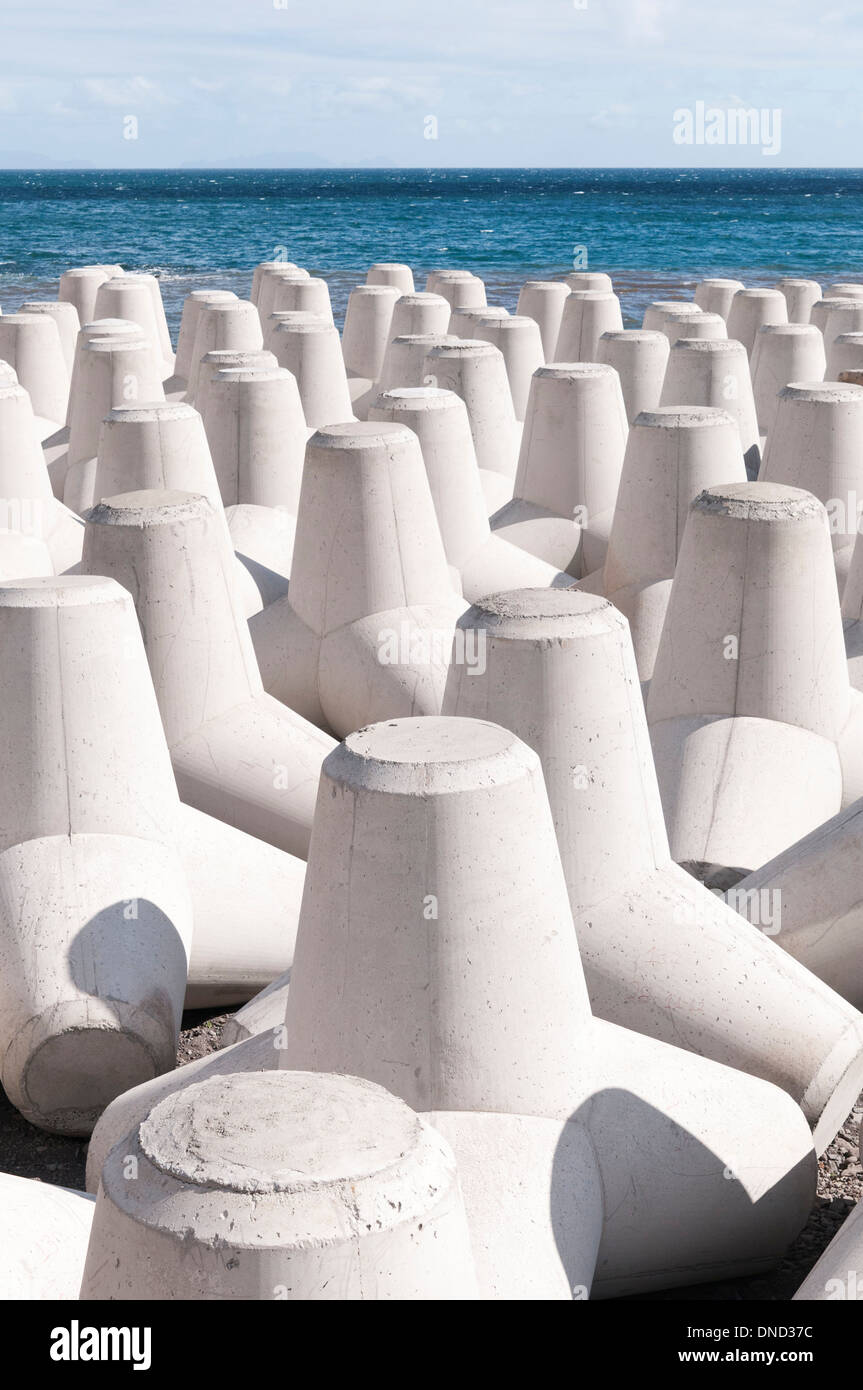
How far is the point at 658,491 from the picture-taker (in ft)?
15.4

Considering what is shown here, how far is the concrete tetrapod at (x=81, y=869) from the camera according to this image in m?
2.73

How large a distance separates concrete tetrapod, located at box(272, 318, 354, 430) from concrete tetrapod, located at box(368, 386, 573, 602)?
1282 mm

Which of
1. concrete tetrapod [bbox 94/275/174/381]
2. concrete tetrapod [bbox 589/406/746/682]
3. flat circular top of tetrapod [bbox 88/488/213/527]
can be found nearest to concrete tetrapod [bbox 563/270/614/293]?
concrete tetrapod [bbox 94/275/174/381]

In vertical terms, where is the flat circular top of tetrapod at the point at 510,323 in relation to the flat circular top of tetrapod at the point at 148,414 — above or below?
above

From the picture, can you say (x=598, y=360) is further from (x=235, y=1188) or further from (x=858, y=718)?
(x=235, y=1188)

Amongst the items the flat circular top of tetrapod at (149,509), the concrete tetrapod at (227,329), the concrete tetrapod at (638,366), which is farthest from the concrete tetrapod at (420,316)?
the flat circular top of tetrapod at (149,509)

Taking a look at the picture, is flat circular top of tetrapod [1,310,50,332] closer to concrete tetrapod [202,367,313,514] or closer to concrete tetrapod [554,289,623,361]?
concrete tetrapod [202,367,313,514]

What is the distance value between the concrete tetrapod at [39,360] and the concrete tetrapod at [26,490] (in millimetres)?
1824

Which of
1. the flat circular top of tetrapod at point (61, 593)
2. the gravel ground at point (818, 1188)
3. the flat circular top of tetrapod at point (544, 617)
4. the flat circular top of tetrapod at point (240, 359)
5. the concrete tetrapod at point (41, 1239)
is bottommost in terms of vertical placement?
the gravel ground at point (818, 1188)

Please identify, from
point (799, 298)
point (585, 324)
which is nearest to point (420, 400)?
point (585, 324)

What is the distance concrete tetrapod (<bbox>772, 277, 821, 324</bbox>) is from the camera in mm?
8703

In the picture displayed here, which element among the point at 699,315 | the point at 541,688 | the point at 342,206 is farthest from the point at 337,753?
the point at 342,206

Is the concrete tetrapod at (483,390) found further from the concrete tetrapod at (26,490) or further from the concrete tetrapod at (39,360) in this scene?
the concrete tetrapod at (39,360)

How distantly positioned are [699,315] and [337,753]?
5.60m
